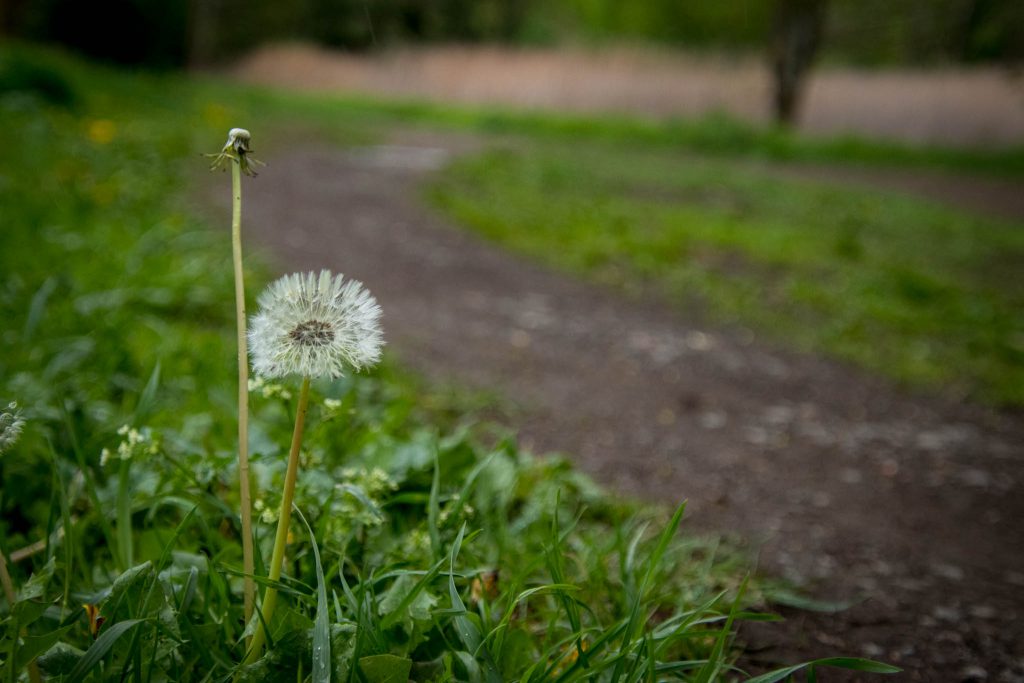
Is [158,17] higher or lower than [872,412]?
higher

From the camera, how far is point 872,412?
3.45 meters

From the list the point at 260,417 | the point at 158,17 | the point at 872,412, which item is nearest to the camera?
the point at 260,417

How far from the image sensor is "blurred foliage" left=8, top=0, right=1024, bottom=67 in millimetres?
12092

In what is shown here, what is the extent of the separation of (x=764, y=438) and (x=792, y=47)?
13233 millimetres

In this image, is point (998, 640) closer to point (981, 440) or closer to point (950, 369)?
point (981, 440)

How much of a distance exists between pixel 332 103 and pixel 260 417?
15.5 metres

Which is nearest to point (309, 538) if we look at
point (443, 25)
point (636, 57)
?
point (636, 57)

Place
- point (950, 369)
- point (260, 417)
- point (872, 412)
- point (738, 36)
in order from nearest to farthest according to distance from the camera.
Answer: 1. point (260, 417)
2. point (872, 412)
3. point (950, 369)
4. point (738, 36)

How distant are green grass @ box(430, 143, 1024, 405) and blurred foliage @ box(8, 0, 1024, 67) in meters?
3.31

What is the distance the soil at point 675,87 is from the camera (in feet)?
45.1

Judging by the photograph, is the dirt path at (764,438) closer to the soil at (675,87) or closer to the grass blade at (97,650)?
the grass blade at (97,650)

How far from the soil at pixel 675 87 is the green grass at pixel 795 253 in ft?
18.4

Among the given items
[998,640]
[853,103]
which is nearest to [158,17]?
[853,103]

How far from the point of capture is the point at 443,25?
75.7 feet
